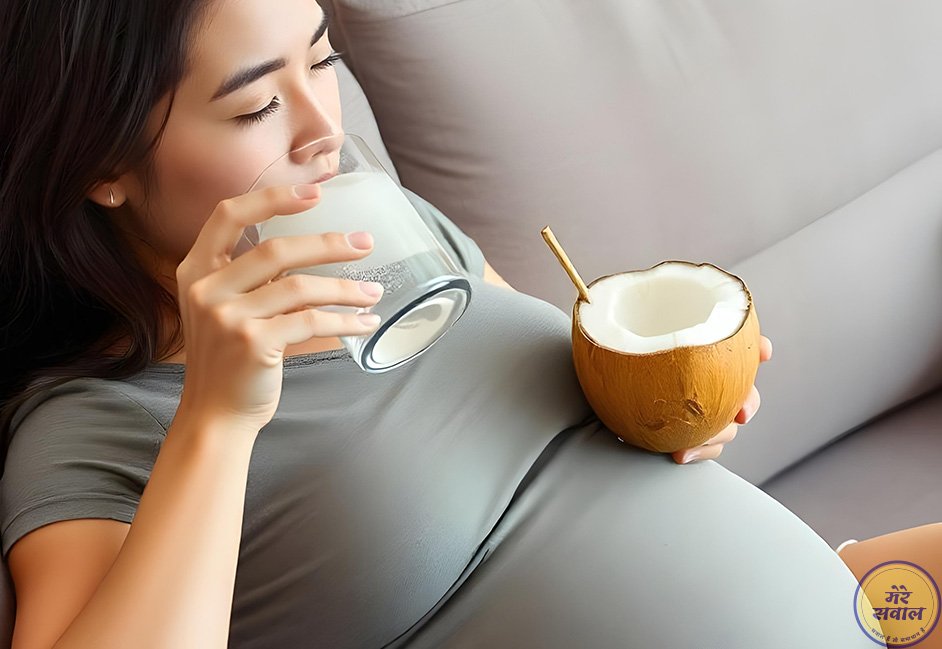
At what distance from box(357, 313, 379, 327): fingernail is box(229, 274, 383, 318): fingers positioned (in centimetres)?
1

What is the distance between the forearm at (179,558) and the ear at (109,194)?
0.93 feet

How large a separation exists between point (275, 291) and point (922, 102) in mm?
1240

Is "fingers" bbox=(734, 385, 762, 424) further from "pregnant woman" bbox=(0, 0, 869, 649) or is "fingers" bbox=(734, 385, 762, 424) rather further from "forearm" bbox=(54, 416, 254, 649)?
"forearm" bbox=(54, 416, 254, 649)

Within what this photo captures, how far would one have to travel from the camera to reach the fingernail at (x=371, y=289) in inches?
28.1

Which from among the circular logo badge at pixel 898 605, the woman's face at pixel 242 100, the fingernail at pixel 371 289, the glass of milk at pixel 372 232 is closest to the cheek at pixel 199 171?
the woman's face at pixel 242 100

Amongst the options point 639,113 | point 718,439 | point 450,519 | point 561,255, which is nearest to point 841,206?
point 639,113

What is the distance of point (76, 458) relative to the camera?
0.91 metres

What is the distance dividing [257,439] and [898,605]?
0.70 metres

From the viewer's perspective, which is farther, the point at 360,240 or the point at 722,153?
the point at 722,153

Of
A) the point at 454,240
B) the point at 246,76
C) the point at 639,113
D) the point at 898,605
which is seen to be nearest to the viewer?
the point at 246,76

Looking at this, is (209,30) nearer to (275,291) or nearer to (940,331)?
(275,291)

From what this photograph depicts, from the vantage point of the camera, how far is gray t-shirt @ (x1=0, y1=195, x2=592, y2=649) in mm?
919

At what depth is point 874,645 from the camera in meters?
1.00

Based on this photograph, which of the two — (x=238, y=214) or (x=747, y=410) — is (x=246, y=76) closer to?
(x=238, y=214)
